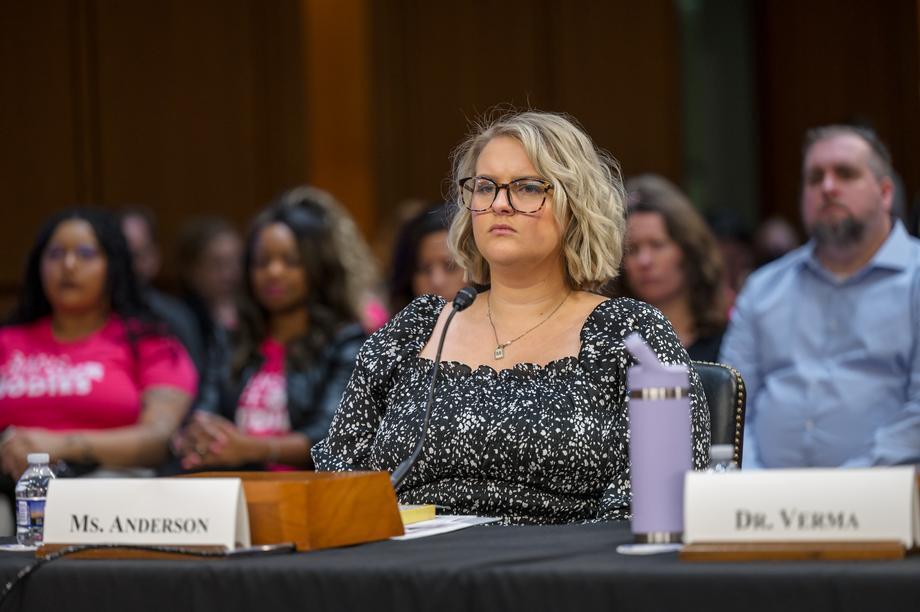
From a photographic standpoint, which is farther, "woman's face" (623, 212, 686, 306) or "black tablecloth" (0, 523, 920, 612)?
"woman's face" (623, 212, 686, 306)

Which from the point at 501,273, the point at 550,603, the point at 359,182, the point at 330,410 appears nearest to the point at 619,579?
the point at 550,603

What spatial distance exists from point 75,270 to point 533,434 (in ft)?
7.32

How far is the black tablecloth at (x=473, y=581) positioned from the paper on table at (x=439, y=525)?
83 millimetres

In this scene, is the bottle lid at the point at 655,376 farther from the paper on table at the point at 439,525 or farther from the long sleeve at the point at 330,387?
the long sleeve at the point at 330,387

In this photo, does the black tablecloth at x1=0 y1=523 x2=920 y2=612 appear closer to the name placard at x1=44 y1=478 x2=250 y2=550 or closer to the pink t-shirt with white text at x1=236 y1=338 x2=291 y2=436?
the name placard at x1=44 y1=478 x2=250 y2=550

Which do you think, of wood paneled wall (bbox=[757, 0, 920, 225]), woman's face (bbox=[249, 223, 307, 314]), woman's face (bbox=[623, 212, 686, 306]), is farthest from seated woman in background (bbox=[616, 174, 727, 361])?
wood paneled wall (bbox=[757, 0, 920, 225])

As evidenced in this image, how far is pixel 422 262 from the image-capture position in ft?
14.3

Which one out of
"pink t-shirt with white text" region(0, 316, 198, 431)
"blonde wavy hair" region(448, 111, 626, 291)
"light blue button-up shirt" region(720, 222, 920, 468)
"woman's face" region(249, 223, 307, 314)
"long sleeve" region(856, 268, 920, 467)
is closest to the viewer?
"blonde wavy hair" region(448, 111, 626, 291)

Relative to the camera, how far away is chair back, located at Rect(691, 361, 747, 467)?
2.50 meters

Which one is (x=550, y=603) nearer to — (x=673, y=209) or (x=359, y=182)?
(x=673, y=209)

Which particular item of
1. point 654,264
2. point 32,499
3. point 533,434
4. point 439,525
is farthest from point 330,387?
point 439,525

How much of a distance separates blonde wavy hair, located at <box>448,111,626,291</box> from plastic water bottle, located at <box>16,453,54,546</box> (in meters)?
0.91

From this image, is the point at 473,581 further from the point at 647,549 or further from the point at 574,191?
the point at 574,191

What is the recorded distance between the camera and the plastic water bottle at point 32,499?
210cm
